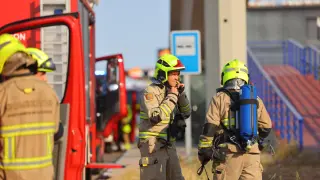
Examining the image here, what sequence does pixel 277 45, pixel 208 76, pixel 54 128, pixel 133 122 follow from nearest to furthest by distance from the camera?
pixel 54 128
pixel 208 76
pixel 133 122
pixel 277 45

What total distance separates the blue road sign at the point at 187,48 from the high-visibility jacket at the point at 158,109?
533 cm

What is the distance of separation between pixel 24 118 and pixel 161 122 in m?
2.06

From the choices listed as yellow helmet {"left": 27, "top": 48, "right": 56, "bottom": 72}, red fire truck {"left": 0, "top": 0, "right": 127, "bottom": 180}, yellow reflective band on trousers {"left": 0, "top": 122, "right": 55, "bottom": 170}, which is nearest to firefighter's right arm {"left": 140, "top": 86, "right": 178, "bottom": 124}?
red fire truck {"left": 0, "top": 0, "right": 127, "bottom": 180}

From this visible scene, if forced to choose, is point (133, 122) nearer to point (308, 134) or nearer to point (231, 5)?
point (308, 134)

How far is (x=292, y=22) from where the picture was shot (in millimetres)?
29422

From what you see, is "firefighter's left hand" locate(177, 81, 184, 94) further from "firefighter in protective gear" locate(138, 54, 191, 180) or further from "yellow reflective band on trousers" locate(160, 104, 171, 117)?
"yellow reflective band on trousers" locate(160, 104, 171, 117)

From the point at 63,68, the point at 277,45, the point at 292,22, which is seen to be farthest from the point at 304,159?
the point at 292,22

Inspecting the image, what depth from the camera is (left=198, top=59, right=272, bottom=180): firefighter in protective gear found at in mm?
5477

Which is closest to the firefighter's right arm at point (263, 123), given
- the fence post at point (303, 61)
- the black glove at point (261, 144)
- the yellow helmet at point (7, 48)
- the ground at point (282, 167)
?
the black glove at point (261, 144)

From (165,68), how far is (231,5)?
20.8ft

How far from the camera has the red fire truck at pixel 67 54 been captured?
600cm

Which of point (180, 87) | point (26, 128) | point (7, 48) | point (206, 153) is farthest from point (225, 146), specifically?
point (7, 48)

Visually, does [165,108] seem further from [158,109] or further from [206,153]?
[206,153]

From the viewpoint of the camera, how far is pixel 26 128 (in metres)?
4.26
